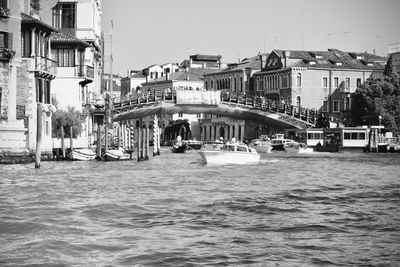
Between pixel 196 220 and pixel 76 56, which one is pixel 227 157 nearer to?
pixel 76 56

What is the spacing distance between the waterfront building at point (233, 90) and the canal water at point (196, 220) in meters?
50.0

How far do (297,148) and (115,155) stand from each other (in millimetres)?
16378

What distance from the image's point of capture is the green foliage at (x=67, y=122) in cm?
4012

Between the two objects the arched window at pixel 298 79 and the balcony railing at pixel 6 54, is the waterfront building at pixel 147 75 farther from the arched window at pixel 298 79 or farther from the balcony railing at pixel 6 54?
the balcony railing at pixel 6 54

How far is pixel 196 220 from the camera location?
16234 mm

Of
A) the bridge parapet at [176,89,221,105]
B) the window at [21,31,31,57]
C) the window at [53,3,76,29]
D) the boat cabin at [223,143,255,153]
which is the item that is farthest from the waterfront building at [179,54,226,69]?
the boat cabin at [223,143,255,153]

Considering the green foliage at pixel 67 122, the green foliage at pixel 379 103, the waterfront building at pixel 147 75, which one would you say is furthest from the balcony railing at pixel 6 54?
the waterfront building at pixel 147 75

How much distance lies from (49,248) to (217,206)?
5.63 metres

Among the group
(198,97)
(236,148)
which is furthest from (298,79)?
(236,148)

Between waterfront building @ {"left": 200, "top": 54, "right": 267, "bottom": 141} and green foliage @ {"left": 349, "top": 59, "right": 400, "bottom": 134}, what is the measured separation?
546 inches

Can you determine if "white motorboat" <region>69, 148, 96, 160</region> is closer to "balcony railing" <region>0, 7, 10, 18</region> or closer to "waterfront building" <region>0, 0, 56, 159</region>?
"waterfront building" <region>0, 0, 56, 159</region>

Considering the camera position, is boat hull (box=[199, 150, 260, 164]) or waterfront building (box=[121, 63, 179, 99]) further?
waterfront building (box=[121, 63, 179, 99])

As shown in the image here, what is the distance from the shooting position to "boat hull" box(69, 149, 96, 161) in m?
35.7

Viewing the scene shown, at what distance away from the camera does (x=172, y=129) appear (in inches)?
3401
